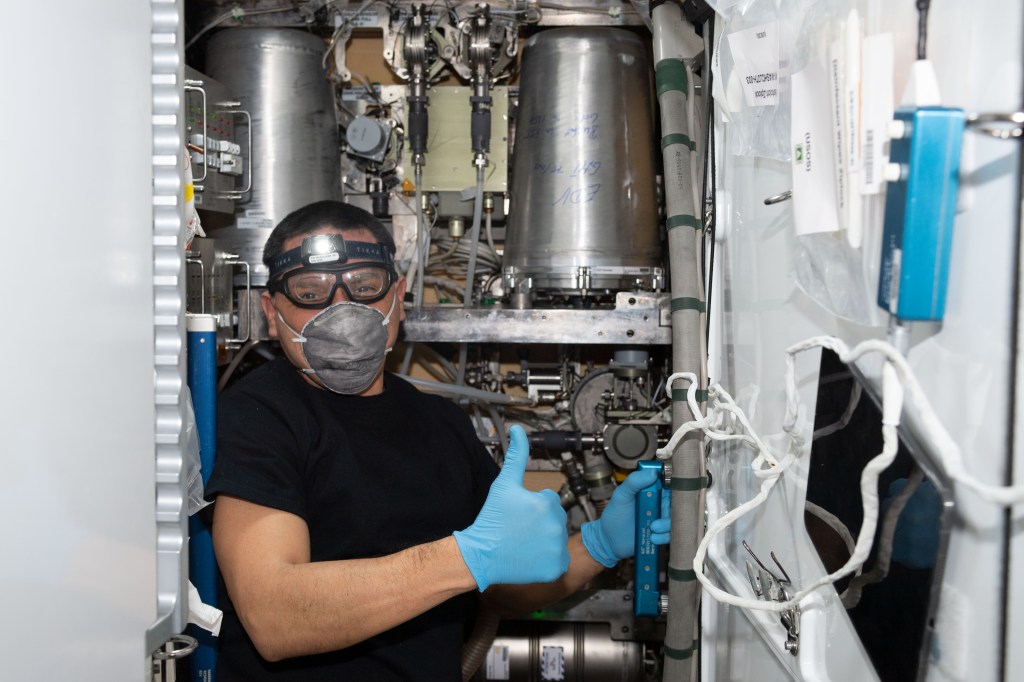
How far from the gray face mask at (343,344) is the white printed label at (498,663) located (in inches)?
40.2

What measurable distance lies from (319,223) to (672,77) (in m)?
0.86

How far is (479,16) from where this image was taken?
2.23 metres

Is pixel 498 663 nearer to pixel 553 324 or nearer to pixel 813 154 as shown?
pixel 553 324

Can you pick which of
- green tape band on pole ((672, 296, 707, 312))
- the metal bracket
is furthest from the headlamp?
the metal bracket


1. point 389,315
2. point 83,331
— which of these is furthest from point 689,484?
point 83,331

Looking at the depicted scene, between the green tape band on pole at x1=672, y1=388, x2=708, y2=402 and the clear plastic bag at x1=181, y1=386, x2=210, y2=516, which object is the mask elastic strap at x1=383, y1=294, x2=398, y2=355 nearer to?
the clear plastic bag at x1=181, y1=386, x2=210, y2=516

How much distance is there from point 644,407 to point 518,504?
905 mm

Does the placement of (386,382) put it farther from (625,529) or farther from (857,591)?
(857,591)

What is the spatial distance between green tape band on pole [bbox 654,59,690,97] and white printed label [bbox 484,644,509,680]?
163cm

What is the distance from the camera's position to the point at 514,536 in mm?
1453

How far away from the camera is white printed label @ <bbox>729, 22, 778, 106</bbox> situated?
1116 millimetres

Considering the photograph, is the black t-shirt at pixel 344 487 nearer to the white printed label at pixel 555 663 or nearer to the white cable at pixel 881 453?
the white printed label at pixel 555 663

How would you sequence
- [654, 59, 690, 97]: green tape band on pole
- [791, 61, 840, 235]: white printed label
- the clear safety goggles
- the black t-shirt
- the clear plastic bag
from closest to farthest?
1. [791, 61, 840, 235]: white printed label
2. the clear plastic bag
3. the black t-shirt
4. [654, 59, 690, 97]: green tape band on pole
5. the clear safety goggles

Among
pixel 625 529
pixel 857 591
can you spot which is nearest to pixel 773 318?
pixel 857 591
